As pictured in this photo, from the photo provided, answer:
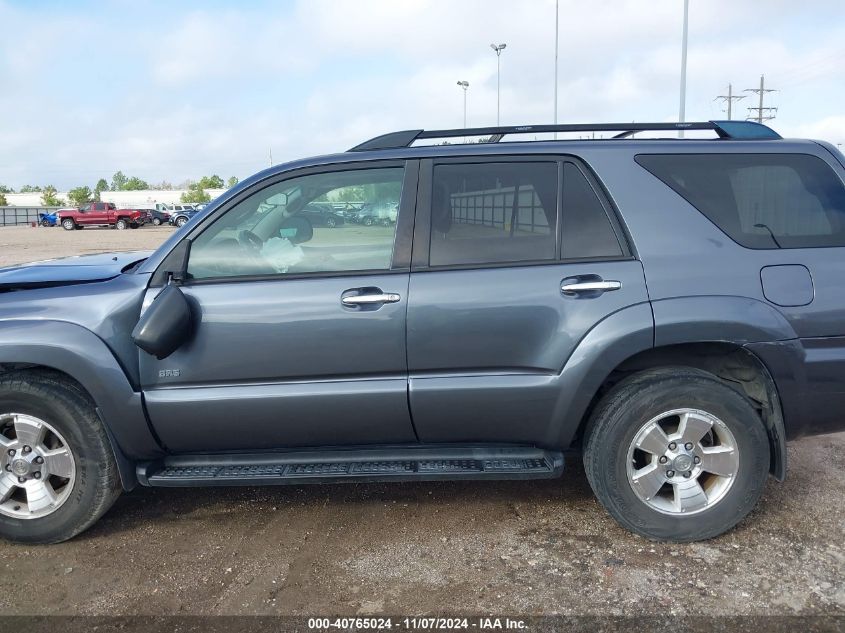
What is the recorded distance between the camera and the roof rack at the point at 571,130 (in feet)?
11.1

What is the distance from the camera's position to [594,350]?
299 centimetres

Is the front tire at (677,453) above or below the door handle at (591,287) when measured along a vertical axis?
below

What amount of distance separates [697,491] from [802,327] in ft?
2.96

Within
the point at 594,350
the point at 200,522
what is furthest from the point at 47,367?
the point at 594,350

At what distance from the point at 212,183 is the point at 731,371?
437 feet

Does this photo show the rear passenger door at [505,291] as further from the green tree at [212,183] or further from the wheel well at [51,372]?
the green tree at [212,183]

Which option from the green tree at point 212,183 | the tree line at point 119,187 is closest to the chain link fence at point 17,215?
the tree line at point 119,187

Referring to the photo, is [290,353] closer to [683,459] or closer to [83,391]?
[83,391]

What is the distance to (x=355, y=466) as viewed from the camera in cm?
312

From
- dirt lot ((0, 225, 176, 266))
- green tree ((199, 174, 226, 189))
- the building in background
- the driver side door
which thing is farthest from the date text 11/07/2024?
green tree ((199, 174, 226, 189))

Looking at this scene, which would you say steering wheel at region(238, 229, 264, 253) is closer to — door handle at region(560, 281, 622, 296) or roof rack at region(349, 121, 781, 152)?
roof rack at region(349, 121, 781, 152)

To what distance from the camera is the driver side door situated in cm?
303

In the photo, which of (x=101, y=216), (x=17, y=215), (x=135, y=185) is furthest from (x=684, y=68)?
(x=135, y=185)

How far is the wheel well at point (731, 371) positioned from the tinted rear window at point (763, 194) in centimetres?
53
